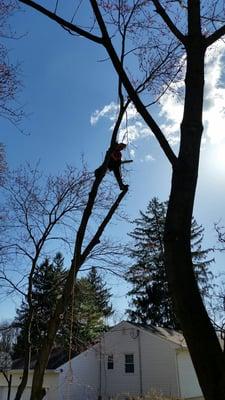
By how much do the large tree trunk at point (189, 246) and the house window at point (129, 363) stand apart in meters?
22.4

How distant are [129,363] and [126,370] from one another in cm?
40

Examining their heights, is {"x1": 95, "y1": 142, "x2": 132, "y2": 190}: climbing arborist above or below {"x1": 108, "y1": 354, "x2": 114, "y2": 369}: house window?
above

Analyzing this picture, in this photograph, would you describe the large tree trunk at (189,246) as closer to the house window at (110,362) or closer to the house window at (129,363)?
the house window at (129,363)

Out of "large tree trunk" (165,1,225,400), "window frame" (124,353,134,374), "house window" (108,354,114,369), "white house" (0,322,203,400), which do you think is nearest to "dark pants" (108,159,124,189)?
"large tree trunk" (165,1,225,400)

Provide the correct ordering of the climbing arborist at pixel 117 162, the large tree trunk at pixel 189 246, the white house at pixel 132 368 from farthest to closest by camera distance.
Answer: the white house at pixel 132 368, the climbing arborist at pixel 117 162, the large tree trunk at pixel 189 246

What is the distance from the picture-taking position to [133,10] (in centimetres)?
713

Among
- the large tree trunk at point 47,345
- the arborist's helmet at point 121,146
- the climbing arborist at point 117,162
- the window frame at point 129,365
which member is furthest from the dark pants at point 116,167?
the window frame at point 129,365

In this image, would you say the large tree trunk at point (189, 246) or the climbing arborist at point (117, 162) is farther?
the climbing arborist at point (117, 162)

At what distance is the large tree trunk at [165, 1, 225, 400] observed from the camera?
89.6 inches

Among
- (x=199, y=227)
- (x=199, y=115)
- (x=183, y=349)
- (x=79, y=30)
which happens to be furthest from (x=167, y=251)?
(x=199, y=227)

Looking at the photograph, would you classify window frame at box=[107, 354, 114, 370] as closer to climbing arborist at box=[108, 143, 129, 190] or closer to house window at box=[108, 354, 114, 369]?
house window at box=[108, 354, 114, 369]

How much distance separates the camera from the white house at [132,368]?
22094 millimetres

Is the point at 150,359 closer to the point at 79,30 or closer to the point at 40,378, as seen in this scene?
the point at 40,378

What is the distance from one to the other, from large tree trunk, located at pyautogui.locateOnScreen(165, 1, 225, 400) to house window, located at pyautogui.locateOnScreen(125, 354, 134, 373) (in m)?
22.4
